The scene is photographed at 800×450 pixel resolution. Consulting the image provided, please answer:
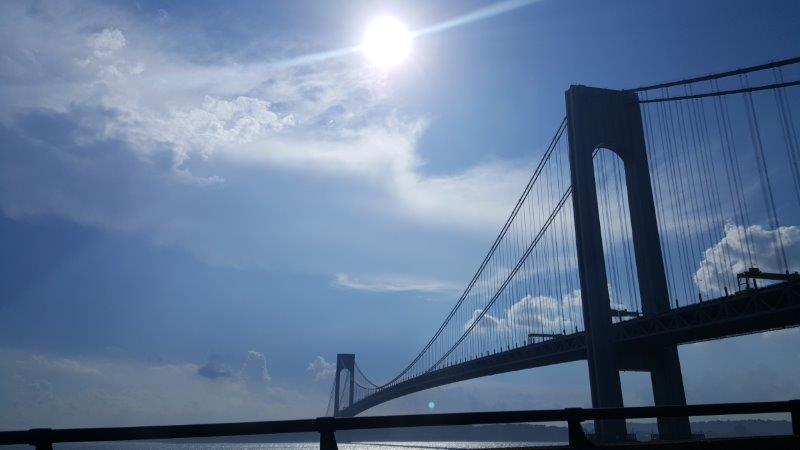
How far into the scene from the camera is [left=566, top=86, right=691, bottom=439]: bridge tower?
1431 inches

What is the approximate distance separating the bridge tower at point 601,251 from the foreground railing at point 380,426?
1139 inches

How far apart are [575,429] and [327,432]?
2172mm

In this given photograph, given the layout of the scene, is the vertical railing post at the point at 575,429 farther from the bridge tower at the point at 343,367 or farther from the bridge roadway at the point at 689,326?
the bridge tower at the point at 343,367

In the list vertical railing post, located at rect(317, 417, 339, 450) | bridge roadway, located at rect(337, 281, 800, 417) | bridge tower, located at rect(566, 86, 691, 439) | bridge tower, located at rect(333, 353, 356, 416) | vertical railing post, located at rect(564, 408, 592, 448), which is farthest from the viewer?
bridge tower, located at rect(333, 353, 356, 416)

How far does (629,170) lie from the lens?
41.7 metres

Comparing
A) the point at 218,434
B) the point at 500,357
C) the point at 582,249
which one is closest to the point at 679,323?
the point at 582,249

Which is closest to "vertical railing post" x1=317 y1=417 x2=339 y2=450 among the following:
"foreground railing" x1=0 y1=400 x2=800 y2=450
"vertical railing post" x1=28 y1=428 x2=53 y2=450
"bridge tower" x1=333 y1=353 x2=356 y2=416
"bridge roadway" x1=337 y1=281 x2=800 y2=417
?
"foreground railing" x1=0 y1=400 x2=800 y2=450

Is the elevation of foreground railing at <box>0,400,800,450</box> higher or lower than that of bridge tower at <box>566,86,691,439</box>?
lower

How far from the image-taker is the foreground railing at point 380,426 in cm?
460

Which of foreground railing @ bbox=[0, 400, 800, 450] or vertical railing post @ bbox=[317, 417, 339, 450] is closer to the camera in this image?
foreground railing @ bbox=[0, 400, 800, 450]

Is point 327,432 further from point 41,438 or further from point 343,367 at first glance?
point 343,367

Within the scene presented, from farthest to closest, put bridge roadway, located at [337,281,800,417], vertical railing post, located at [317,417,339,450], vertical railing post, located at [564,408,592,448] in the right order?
bridge roadway, located at [337,281,800,417] < vertical railing post, located at [564,408,592,448] < vertical railing post, located at [317,417,339,450]

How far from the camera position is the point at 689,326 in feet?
Answer: 110

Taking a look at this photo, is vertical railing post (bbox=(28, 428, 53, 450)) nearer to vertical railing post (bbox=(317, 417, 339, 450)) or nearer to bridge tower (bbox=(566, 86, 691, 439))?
vertical railing post (bbox=(317, 417, 339, 450))
